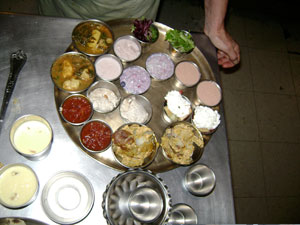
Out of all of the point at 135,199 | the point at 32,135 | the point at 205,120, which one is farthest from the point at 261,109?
the point at 32,135

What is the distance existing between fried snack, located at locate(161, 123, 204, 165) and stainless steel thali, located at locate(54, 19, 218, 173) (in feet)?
0.45

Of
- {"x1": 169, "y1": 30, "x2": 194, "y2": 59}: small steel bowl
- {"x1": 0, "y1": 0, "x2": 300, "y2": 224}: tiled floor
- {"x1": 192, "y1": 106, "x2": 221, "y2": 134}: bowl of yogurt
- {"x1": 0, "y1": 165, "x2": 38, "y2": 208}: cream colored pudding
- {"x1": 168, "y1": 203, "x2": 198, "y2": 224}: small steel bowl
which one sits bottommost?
{"x1": 0, "y1": 0, "x2": 300, "y2": 224}: tiled floor

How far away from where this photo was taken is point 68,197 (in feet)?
7.80

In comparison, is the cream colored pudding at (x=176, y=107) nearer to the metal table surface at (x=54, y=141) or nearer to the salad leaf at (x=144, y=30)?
the metal table surface at (x=54, y=141)

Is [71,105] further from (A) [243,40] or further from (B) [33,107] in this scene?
(A) [243,40]

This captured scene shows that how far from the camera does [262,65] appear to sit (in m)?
5.98

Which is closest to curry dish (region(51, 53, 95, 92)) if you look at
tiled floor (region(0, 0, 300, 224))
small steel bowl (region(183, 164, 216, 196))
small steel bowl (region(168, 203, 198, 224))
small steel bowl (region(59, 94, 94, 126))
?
small steel bowl (region(59, 94, 94, 126))

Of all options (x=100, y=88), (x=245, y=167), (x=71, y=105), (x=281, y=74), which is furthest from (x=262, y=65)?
(x=71, y=105)

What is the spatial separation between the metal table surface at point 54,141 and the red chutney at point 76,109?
0.65 feet

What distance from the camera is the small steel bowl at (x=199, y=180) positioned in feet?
8.45

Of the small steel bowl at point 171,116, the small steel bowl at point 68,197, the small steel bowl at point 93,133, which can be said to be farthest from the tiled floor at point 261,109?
the small steel bowl at point 68,197

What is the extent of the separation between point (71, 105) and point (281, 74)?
564 cm

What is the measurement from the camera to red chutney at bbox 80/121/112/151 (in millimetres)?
2498

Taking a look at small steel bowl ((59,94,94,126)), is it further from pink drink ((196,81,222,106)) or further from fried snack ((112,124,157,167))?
pink drink ((196,81,222,106))
